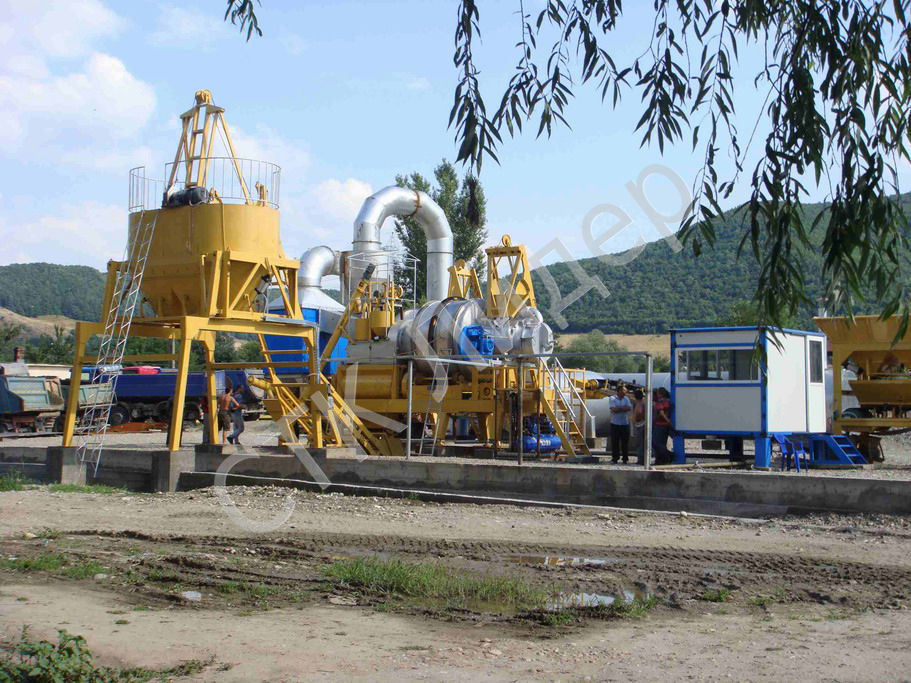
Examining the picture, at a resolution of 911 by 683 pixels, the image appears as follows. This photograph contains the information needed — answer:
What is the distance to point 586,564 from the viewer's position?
9.92 meters

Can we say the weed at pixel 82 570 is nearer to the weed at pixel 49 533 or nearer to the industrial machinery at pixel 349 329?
the weed at pixel 49 533

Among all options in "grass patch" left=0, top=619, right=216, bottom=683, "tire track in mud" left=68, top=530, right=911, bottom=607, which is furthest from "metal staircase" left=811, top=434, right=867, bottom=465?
"grass patch" left=0, top=619, right=216, bottom=683

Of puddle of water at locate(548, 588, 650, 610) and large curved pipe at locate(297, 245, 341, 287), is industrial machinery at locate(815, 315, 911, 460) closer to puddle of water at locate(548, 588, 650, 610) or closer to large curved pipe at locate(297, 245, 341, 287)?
puddle of water at locate(548, 588, 650, 610)

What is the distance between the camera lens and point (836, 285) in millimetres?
5609

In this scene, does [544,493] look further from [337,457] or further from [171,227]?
[171,227]

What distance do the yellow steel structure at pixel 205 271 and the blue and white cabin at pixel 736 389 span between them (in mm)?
7174

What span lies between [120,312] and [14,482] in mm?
3882

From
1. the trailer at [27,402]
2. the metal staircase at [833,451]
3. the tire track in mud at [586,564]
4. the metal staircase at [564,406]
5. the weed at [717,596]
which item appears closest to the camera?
the weed at [717,596]

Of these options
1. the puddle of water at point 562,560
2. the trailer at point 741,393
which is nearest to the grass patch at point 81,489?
the puddle of water at point 562,560

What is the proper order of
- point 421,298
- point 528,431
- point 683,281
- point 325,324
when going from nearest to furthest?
point 528,431 → point 325,324 → point 421,298 → point 683,281

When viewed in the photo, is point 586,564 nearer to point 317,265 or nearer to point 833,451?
point 833,451

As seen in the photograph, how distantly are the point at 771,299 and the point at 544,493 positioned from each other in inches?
398

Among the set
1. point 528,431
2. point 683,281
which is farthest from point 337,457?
point 683,281

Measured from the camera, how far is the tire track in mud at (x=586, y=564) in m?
8.64
